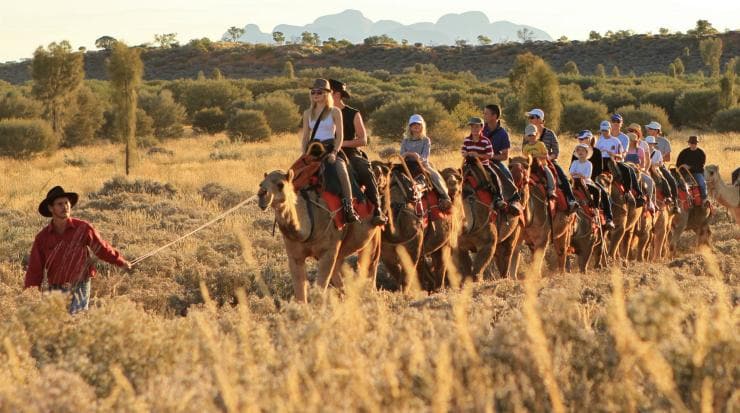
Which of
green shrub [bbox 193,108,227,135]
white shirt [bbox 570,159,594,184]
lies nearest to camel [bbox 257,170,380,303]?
white shirt [bbox 570,159,594,184]

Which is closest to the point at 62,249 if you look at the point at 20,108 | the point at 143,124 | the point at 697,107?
the point at 143,124

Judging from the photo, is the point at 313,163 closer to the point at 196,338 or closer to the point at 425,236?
the point at 425,236

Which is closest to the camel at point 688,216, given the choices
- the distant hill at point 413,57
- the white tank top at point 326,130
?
the white tank top at point 326,130

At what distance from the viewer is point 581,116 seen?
169 ft

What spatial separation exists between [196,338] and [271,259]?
31.2 ft

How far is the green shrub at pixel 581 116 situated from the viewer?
51.2m

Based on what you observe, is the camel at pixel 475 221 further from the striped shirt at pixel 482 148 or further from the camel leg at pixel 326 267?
the camel leg at pixel 326 267

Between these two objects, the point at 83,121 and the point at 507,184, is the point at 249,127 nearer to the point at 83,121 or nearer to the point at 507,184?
the point at 83,121

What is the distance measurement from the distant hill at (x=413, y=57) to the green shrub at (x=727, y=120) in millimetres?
50534

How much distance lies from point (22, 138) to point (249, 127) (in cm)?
1100

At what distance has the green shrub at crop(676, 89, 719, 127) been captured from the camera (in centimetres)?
5553

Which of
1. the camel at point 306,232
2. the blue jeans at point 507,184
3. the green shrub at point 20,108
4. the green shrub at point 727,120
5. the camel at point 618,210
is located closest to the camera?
the camel at point 306,232

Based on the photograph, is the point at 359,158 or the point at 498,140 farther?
the point at 498,140

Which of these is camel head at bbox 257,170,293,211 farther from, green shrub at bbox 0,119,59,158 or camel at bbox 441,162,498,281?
green shrub at bbox 0,119,59,158
